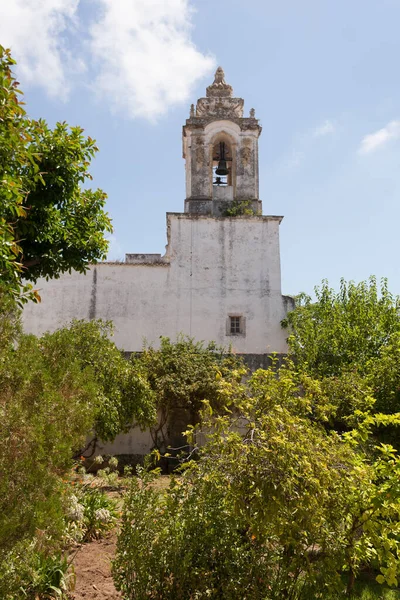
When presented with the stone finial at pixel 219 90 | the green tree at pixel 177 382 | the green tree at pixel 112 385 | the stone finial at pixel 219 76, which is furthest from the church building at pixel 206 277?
the green tree at pixel 112 385

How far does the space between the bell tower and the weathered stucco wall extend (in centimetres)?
73

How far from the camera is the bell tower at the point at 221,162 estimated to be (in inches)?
830

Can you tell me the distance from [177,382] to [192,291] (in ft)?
22.6

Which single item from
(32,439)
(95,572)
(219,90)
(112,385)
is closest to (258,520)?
(32,439)

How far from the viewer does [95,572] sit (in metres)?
6.36

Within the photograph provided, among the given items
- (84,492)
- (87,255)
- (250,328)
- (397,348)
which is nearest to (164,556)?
(84,492)

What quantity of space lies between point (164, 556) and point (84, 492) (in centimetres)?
415

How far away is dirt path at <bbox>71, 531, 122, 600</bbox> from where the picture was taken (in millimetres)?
5781

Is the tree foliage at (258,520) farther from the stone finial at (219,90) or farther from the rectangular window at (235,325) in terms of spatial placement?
the stone finial at (219,90)

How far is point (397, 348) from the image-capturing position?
11.2 m

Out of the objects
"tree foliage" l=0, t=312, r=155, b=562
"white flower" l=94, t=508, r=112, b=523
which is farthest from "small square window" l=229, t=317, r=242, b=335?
"tree foliage" l=0, t=312, r=155, b=562

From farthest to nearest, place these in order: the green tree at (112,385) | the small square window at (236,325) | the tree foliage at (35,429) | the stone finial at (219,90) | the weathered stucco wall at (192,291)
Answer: the stone finial at (219,90) → the small square window at (236,325) → the weathered stucco wall at (192,291) → the green tree at (112,385) → the tree foliage at (35,429)

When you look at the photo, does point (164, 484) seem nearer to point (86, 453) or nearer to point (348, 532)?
point (86, 453)

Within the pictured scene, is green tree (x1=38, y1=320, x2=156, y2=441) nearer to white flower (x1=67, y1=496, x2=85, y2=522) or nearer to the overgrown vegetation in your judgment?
white flower (x1=67, y1=496, x2=85, y2=522)
